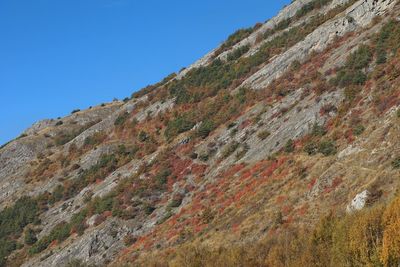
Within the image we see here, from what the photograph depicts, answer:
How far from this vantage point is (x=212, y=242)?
148 feet

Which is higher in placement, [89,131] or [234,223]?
[89,131]

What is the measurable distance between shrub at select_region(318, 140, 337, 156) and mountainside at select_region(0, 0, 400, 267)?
0.13 metres

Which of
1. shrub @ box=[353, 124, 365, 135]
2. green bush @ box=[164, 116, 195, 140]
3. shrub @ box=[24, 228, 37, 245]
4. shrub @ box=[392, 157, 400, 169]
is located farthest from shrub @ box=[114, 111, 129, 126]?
shrub @ box=[392, 157, 400, 169]

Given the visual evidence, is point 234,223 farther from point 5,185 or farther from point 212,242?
point 5,185

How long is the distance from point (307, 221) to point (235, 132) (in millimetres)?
28244

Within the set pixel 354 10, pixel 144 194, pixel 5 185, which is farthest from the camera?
pixel 5 185

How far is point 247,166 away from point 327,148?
11391 mm

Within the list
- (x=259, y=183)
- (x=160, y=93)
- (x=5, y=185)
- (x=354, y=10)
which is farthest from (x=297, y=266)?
(x=5, y=185)

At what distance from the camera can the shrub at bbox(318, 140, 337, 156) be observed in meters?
46.6

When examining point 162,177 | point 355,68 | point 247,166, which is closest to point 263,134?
point 247,166

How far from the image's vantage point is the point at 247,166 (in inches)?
2223

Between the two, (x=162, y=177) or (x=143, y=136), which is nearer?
(x=162, y=177)

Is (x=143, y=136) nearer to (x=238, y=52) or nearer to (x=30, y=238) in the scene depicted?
(x=30, y=238)

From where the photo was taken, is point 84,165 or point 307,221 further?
point 84,165
